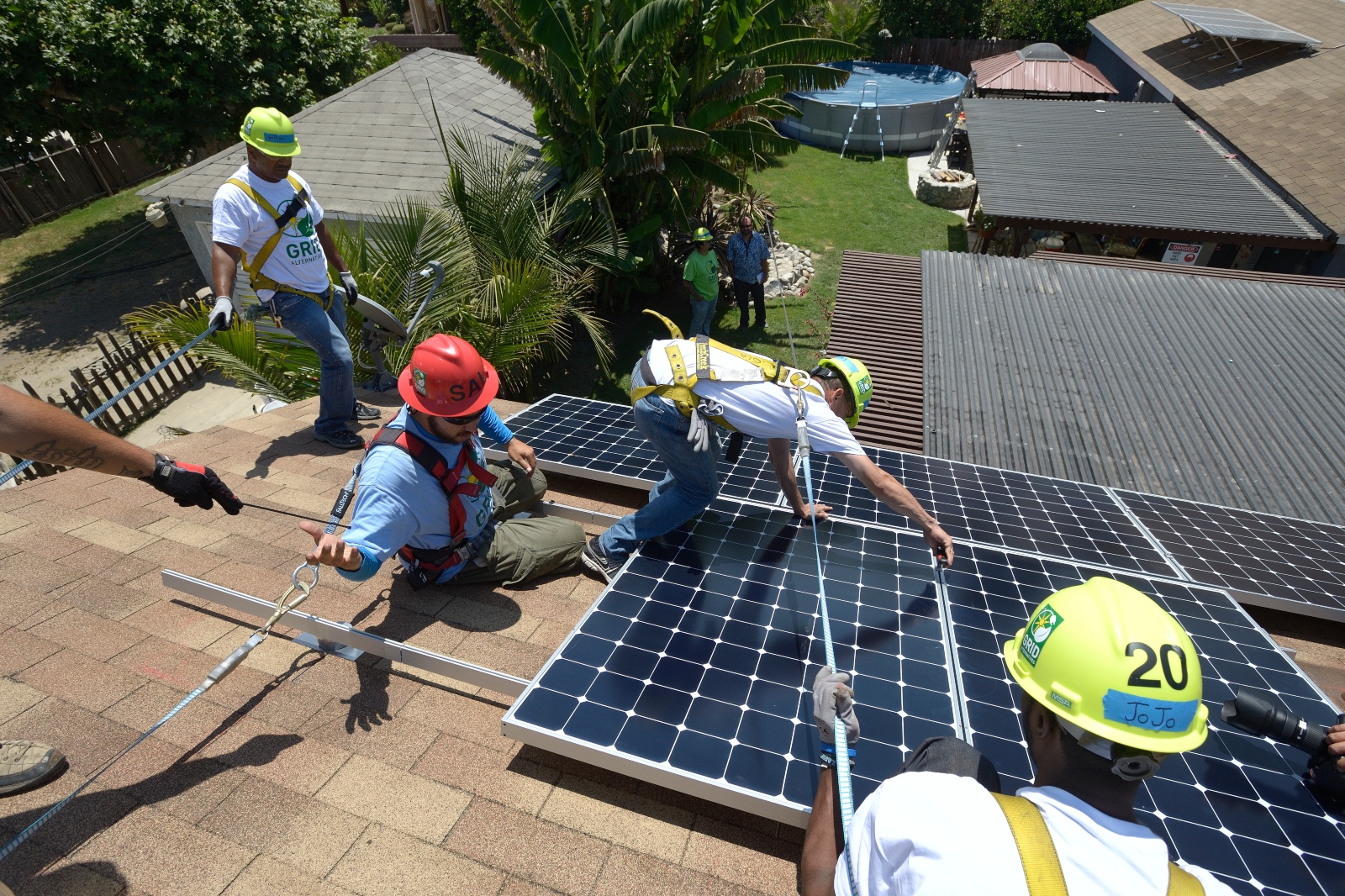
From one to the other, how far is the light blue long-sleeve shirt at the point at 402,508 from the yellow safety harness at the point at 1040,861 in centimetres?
286

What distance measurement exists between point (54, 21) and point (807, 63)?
1617 centimetres

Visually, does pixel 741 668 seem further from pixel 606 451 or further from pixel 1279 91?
pixel 1279 91

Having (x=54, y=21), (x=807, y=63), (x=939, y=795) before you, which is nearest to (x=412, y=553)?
(x=939, y=795)

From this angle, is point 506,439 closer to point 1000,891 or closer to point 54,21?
point 1000,891

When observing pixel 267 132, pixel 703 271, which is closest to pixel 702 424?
pixel 267 132

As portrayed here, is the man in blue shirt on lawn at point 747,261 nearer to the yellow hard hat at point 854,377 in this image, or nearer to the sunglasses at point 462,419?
the yellow hard hat at point 854,377

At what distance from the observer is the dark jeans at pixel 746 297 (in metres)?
14.6

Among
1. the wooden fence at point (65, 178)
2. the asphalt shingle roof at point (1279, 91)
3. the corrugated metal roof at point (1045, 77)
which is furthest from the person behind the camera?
the corrugated metal roof at point (1045, 77)

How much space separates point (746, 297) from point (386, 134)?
8454 millimetres

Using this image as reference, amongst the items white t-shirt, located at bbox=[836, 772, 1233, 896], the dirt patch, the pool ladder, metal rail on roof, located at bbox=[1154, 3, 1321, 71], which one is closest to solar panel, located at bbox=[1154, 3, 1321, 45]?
metal rail on roof, located at bbox=[1154, 3, 1321, 71]

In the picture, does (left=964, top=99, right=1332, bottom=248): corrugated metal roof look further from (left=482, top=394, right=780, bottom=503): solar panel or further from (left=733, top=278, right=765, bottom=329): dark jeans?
(left=482, top=394, right=780, bottom=503): solar panel

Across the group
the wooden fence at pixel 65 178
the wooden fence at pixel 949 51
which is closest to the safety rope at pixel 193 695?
the wooden fence at pixel 65 178

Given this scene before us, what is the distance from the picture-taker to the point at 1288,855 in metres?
2.48

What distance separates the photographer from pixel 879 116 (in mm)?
27484
